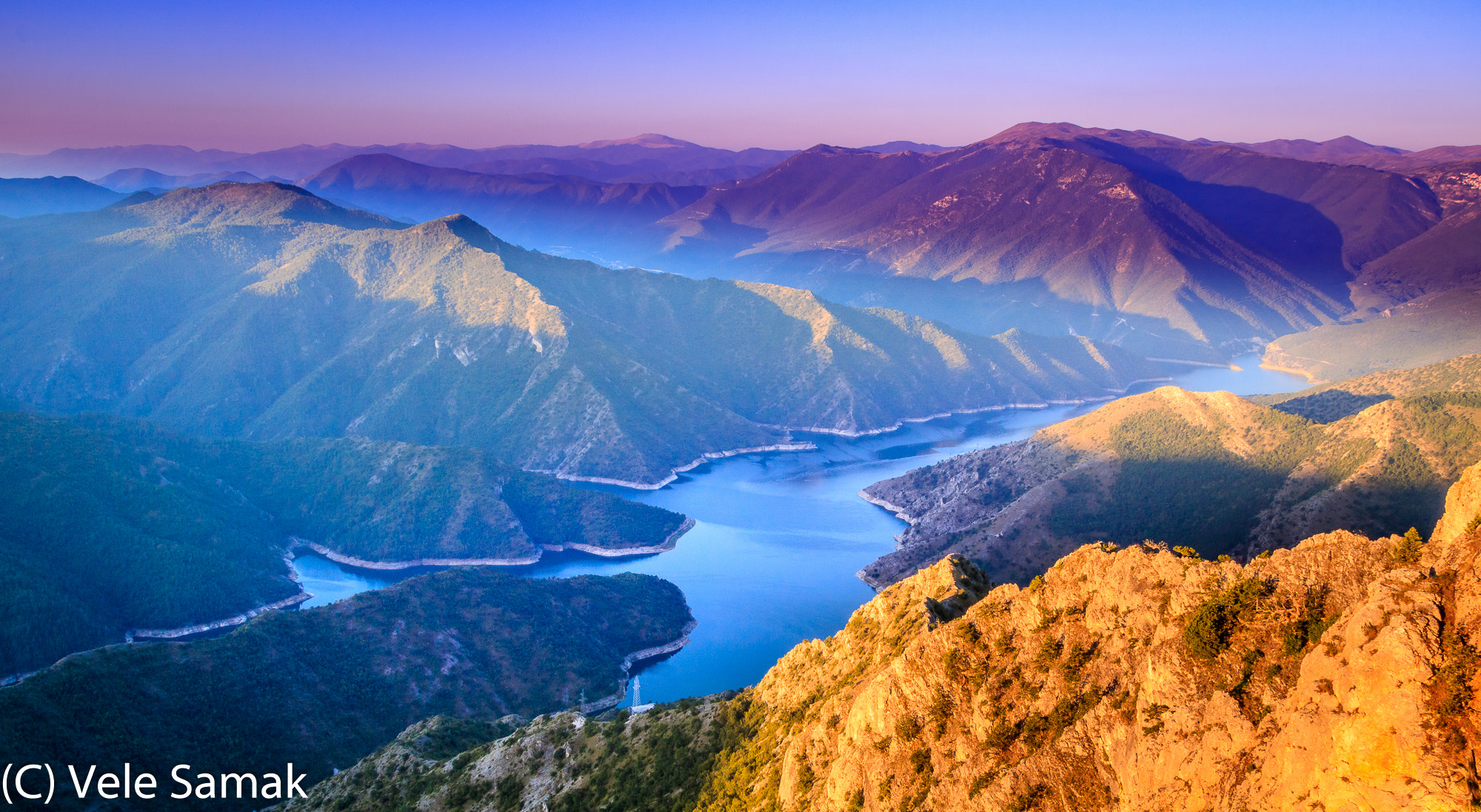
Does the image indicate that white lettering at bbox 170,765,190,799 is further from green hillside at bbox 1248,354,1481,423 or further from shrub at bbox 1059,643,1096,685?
green hillside at bbox 1248,354,1481,423

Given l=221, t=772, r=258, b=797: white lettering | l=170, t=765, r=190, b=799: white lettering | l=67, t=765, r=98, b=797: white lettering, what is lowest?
l=221, t=772, r=258, b=797: white lettering

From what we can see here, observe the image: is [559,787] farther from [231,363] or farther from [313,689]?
[231,363]

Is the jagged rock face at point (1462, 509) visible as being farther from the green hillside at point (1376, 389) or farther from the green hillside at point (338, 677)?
the green hillside at point (1376, 389)

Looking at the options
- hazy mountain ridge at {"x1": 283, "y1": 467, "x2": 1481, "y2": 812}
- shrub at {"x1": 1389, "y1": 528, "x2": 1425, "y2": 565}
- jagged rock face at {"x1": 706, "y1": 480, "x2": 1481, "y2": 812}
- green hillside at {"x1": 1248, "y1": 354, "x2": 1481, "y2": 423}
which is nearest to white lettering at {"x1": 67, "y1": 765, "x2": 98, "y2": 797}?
hazy mountain ridge at {"x1": 283, "y1": 467, "x2": 1481, "y2": 812}

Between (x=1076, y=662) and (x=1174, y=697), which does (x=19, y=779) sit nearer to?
(x=1076, y=662)

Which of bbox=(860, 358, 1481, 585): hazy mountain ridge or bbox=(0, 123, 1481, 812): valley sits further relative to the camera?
bbox=(860, 358, 1481, 585): hazy mountain ridge

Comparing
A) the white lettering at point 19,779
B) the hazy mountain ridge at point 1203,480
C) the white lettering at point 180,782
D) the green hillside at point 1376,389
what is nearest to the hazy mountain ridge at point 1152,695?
the white lettering at point 180,782
